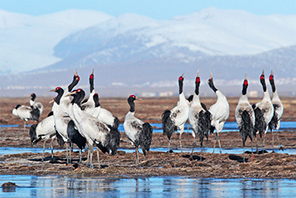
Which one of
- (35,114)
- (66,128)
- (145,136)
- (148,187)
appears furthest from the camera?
(35,114)

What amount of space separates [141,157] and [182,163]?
246 cm

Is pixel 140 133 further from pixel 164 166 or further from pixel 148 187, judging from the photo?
pixel 148 187

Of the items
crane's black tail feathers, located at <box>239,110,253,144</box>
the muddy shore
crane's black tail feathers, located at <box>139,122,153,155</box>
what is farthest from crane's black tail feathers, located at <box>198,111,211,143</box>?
crane's black tail feathers, located at <box>139,122,153,155</box>

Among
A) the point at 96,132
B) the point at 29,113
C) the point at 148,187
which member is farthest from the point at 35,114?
the point at 148,187

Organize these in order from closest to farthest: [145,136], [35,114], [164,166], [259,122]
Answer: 1. [164,166]
2. [145,136]
3. [259,122]
4. [35,114]

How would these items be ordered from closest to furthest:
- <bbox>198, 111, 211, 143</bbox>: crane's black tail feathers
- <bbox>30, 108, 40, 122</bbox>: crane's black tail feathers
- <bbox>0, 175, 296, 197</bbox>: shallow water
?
<bbox>0, 175, 296, 197</bbox>: shallow water, <bbox>198, 111, 211, 143</bbox>: crane's black tail feathers, <bbox>30, 108, 40, 122</bbox>: crane's black tail feathers

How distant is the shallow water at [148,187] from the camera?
43.9ft

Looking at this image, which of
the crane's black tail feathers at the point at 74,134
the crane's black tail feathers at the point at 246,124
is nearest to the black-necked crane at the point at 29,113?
the crane's black tail feathers at the point at 74,134

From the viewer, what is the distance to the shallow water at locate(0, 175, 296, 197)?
13391mm

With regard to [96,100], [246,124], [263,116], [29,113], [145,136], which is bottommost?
[145,136]

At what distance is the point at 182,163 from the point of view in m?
19.0

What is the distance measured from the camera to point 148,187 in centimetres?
1455

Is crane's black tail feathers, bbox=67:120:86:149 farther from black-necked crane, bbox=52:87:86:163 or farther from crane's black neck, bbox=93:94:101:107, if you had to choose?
crane's black neck, bbox=93:94:101:107

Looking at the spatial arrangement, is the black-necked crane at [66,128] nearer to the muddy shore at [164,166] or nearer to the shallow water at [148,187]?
the muddy shore at [164,166]
